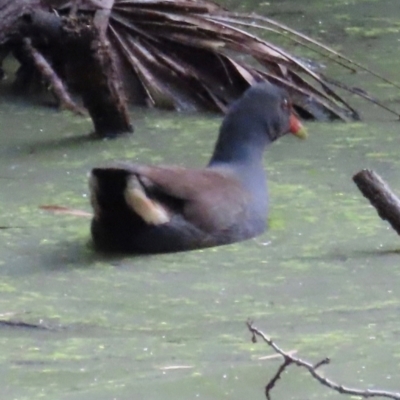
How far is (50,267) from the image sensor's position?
384 centimetres

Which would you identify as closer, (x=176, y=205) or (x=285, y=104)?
(x=176, y=205)

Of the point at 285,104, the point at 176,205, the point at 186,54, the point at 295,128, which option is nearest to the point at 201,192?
the point at 176,205

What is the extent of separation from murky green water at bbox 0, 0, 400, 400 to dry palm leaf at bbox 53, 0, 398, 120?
0.34 metres

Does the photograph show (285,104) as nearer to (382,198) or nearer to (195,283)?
(382,198)

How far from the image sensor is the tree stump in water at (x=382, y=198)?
3764mm

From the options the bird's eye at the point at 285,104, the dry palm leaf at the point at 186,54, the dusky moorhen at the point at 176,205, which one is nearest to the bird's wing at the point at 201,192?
the dusky moorhen at the point at 176,205

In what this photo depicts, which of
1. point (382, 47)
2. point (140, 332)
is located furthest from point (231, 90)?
point (140, 332)

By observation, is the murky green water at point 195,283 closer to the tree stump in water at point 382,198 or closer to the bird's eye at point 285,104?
the tree stump in water at point 382,198

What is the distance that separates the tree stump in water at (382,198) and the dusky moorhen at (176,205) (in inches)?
18.1

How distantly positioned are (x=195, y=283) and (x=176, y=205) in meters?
0.36

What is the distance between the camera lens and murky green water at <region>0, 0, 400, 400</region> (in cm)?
278

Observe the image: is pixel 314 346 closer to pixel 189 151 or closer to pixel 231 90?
pixel 189 151

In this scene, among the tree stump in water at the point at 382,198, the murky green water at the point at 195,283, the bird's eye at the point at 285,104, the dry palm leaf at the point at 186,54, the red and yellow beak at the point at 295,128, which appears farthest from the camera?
the dry palm leaf at the point at 186,54

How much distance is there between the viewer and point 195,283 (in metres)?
3.65
